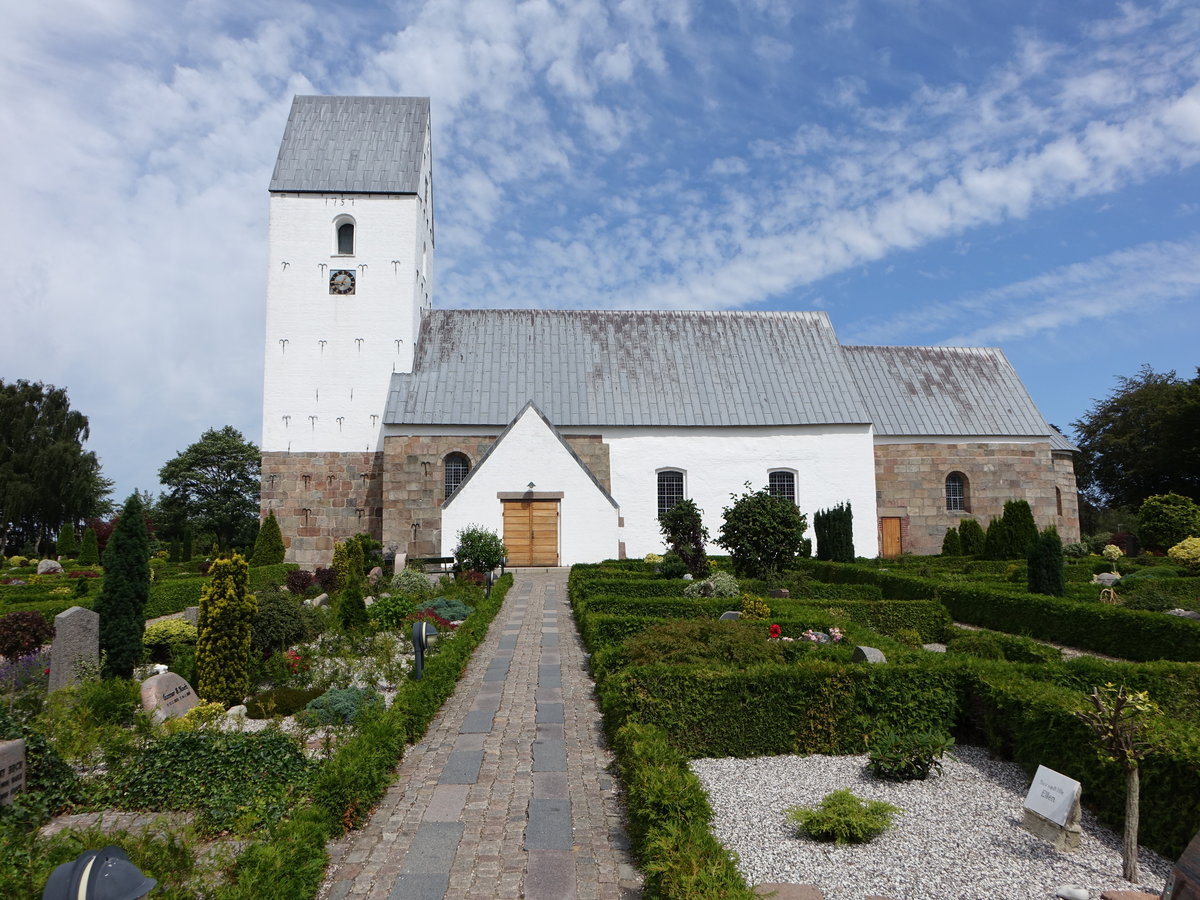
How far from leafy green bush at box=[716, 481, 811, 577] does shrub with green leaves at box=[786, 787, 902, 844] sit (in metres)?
9.06

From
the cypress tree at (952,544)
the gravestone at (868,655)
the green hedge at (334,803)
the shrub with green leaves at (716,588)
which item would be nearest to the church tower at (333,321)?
the shrub with green leaves at (716,588)

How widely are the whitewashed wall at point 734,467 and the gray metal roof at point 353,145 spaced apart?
32.6ft

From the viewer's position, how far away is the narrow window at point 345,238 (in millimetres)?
23328

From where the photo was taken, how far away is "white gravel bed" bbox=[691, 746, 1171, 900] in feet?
12.9

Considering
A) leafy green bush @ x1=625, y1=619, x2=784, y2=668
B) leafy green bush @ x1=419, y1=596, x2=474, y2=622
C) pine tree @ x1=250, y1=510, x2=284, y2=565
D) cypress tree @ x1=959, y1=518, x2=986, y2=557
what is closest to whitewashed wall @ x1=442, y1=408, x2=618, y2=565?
pine tree @ x1=250, y1=510, x2=284, y2=565

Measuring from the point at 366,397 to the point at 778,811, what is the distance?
1964 centimetres

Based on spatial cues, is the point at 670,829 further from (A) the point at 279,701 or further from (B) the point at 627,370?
(B) the point at 627,370

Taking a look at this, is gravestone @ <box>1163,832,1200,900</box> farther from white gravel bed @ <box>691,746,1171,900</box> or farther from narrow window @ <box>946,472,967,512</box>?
narrow window @ <box>946,472,967,512</box>

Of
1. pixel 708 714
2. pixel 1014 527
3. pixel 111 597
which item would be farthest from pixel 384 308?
pixel 708 714

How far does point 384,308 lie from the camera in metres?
22.9

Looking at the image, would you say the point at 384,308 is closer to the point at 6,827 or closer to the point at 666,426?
the point at 666,426

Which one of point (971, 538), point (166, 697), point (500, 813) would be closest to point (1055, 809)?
point (500, 813)

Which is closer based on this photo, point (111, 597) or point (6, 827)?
point (6, 827)

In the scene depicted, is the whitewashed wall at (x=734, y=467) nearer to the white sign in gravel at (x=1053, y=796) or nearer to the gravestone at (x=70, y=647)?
the gravestone at (x=70, y=647)
